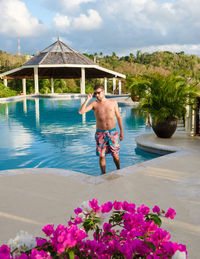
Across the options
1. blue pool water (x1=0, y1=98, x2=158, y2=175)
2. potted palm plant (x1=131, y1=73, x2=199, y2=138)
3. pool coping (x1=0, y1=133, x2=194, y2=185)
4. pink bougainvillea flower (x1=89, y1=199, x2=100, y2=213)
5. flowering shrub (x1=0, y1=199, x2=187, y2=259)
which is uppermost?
potted palm plant (x1=131, y1=73, x2=199, y2=138)

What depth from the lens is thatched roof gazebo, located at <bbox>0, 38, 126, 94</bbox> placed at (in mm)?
27970

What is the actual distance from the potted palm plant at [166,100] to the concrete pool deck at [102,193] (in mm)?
2117

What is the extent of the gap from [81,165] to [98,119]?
176 centimetres

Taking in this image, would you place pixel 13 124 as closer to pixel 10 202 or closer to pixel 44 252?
pixel 10 202

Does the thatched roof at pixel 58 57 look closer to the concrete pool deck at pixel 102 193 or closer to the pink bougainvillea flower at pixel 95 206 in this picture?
the concrete pool deck at pixel 102 193

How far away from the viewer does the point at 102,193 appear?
11.3ft

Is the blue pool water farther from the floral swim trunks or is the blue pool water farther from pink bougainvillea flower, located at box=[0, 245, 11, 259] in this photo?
pink bougainvillea flower, located at box=[0, 245, 11, 259]

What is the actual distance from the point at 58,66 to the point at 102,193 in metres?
25.2

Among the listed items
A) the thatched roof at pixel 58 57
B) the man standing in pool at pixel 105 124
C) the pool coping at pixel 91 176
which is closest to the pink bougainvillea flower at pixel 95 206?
the pool coping at pixel 91 176

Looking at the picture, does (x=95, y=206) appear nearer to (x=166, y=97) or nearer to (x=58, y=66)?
(x=166, y=97)

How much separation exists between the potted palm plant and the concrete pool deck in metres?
2.12

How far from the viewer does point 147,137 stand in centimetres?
736

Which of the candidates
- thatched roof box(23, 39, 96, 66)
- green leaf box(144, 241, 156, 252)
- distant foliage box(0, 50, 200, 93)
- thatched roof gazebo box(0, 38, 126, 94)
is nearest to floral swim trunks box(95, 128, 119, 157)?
green leaf box(144, 241, 156, 252)

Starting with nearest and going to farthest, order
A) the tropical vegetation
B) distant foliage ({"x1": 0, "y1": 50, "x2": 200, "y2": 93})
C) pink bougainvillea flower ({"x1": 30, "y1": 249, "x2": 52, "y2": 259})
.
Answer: pink bougainvillea flower ({"x1": 30, "y1": 249, "x2": 52, "y2": 259})
the tropical vegetation
distant foliage ({"x1": 0, "y1": 50, "x2": 200, "y2": 93})
